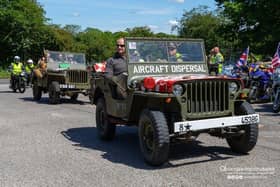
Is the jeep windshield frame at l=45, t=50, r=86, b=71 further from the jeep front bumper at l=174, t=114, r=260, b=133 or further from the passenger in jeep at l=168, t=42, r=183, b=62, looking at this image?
the jeep front bumper at l=174, t=114, r=260, b=133

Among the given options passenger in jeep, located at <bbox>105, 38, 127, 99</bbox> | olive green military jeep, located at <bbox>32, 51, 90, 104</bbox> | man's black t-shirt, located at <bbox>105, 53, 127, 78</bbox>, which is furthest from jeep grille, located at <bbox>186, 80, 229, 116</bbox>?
olive green military jeep, located at <bbox>32, 51, 90, 104</bbox>

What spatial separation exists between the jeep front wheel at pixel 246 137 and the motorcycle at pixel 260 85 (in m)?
7.83

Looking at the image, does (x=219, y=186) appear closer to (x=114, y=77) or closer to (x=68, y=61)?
(x=114, y=77)

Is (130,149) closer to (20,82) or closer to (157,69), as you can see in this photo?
(157,69)

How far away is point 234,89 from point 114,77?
221cm

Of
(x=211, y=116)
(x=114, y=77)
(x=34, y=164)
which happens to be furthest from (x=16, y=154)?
(x=211, y=116)

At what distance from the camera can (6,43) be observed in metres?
54.7

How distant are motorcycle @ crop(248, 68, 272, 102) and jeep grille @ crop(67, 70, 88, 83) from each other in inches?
218

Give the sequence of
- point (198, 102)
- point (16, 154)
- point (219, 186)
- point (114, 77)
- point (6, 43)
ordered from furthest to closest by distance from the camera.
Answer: point (6, 43), point (114, 77), point (16, 154), point (198, 102), point (219, 186)

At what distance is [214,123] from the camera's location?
20.0ft

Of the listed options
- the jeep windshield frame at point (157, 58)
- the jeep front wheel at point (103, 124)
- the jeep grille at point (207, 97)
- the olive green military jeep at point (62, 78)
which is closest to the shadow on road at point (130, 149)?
the jeep front wheel at point (103, 124)

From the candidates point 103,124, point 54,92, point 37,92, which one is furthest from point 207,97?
point 37,92

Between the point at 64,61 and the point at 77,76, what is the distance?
2.01 m

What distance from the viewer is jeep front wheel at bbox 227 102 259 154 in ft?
21.5
